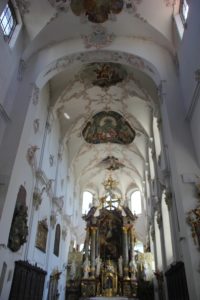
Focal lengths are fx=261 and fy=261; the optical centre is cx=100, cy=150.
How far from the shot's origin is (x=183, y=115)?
992cm

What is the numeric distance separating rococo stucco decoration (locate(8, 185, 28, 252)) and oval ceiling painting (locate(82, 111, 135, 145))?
9911mm

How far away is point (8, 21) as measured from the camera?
1077 centimetres

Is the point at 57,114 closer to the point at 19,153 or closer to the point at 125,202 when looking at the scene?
the point at 19,153

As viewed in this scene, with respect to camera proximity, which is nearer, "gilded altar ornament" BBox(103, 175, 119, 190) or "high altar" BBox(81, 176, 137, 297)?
"high altar" BBox(81, 176, 137, 297)

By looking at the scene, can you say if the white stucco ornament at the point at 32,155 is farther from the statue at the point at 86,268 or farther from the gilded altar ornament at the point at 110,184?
the gilded altar ornament at the point at 110,184

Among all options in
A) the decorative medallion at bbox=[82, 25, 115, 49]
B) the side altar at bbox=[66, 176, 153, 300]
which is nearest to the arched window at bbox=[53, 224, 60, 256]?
the side altar at bbox=[66, 176, 153, 300]

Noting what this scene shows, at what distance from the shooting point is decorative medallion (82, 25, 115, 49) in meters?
12.6

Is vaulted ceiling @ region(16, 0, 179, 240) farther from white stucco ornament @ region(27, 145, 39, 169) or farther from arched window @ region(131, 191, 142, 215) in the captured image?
arched window @ region(131, 191, 142, 215)

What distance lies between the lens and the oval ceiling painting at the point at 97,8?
11531 millimetres

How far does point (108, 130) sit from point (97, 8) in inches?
366

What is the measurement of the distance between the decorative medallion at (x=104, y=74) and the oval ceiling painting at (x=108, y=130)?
3148 mm

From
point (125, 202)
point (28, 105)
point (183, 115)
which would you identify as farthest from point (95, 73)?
point (125, 202)

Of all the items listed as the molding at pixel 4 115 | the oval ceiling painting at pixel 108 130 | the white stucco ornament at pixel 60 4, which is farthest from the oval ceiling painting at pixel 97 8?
the oval ceiling painting at pixel 108 130

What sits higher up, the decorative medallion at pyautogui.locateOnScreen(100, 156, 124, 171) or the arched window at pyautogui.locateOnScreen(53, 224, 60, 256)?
the decorative medallion at pyautogui.locateOnScreen(100, 156, 124, 171)
